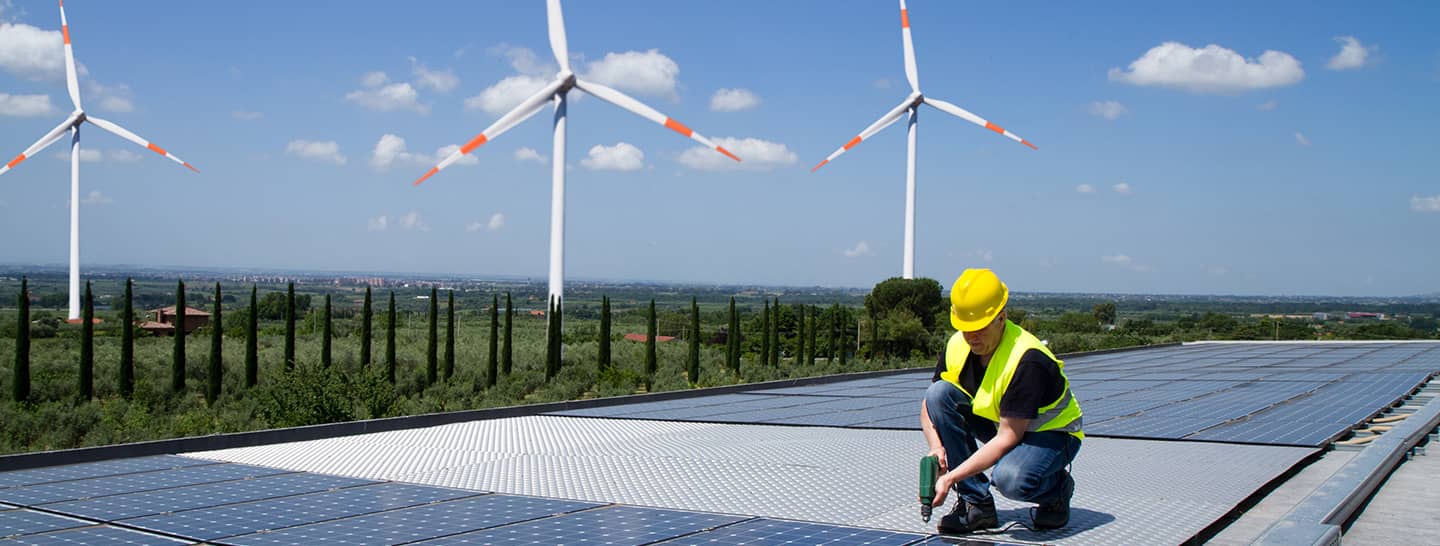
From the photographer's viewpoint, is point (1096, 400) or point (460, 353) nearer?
point (1096, 400)

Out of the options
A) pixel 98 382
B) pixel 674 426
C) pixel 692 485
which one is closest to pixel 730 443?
pixel 674 426

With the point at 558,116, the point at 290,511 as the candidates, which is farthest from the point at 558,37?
the point at 290,511

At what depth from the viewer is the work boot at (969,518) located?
6172mm

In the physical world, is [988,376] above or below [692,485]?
above

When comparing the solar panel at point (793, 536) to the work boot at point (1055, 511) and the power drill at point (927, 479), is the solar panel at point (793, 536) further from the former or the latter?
the work boot at point (1055, 511)

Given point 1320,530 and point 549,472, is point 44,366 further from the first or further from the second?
point 1320,530

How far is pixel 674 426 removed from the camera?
13.5m

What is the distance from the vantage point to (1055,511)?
6.24 metres

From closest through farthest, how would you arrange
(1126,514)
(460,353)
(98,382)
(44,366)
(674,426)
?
(1126,514) < (674,426) < (98,382) < (44,366) < (460,353)

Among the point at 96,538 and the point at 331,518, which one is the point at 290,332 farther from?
the point at 96,538

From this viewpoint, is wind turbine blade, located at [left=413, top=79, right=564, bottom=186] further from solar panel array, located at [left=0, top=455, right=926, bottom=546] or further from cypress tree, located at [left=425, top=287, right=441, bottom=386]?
solar panel array, located at [left=0, top=455, right=926, bottom=546]

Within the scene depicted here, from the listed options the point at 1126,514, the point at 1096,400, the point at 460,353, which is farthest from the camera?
the point at 460,353

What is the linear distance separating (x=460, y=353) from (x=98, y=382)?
45.9 ft

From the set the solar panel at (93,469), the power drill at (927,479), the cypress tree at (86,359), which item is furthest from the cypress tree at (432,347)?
the power drill at (927,479)
